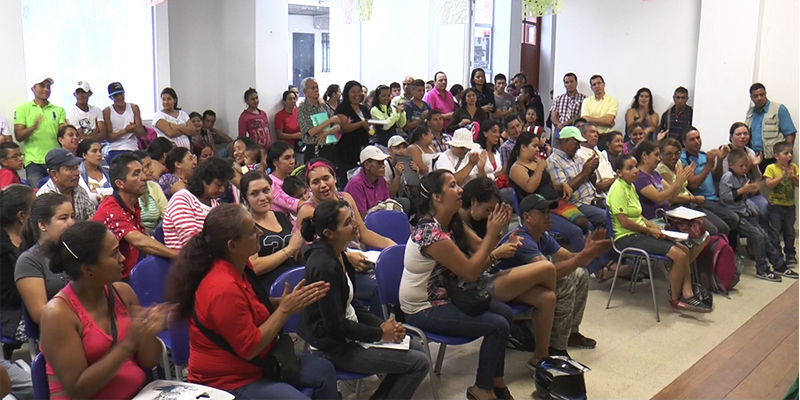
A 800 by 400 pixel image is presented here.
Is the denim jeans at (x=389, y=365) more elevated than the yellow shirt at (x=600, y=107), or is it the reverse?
the yellow shirt at (x=600, y=107)

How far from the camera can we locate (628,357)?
397 cm

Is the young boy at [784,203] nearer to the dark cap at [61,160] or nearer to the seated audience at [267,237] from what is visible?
the seated audience at [267,237]

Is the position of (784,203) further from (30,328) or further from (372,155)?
(30,328)

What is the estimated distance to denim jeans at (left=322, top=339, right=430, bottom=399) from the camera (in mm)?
2662

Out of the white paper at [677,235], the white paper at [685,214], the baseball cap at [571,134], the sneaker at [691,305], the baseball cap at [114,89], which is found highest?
the baseball cap at [114,89]

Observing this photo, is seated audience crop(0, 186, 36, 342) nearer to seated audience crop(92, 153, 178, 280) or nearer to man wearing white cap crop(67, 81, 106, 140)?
seated audience crop(92, 153, 178, 280)

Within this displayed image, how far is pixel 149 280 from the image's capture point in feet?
9.61

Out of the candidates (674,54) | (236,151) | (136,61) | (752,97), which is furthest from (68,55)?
(752,97)

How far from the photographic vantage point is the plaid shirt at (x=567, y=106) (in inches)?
325

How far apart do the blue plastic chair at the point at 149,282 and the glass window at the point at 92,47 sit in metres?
4.69

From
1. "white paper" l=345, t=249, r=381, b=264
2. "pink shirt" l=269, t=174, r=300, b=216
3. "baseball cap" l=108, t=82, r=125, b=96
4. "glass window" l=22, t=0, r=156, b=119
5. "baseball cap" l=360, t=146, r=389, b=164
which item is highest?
"glass window" l=22, t=0, r=156, b=119

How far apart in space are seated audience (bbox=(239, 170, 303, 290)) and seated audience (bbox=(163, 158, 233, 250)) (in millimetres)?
146

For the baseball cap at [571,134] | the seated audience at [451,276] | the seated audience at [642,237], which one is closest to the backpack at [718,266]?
the seated audience at [642,237]

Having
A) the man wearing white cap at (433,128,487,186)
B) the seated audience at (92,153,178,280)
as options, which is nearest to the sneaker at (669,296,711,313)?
the man wearing white cap at (433,128,487,186)
